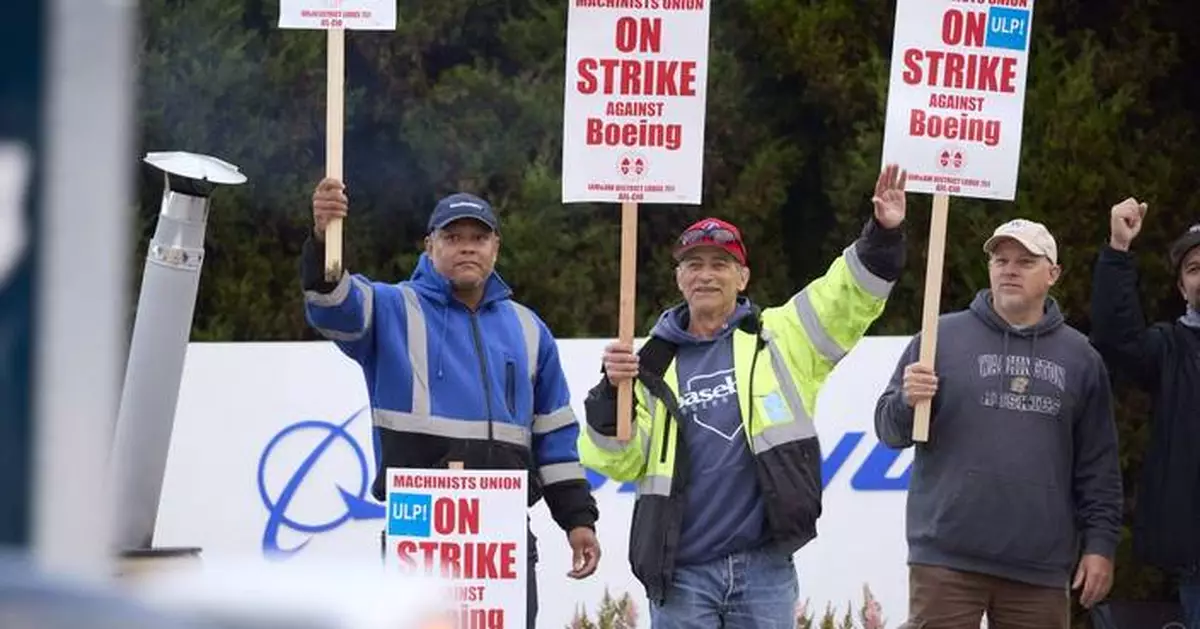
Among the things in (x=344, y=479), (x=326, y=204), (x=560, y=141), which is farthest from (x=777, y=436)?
(x=560, y=141)

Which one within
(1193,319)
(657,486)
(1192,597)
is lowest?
(1192,597)

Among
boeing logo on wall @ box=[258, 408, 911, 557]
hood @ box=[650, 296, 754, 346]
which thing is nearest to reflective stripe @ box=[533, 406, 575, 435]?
hood @ box=[650, 296, 754, 346]

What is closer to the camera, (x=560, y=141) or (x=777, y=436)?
(x=777, y=436)

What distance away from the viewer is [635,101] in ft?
24.5

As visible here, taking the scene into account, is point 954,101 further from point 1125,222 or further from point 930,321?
point 930,321

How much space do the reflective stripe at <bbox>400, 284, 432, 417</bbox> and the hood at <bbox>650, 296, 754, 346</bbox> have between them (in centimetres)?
72

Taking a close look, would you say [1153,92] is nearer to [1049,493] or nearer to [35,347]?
[1049,493]

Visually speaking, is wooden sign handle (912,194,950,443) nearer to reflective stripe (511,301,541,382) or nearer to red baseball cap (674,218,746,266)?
red baseball cap (674,218,746,266)

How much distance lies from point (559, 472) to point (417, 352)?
2.04ft

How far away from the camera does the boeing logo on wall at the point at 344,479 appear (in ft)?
30.1

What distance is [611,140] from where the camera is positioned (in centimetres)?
745

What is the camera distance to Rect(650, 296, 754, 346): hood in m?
7.15

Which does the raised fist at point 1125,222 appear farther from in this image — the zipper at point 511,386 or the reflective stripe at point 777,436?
the zipper at point 511,386

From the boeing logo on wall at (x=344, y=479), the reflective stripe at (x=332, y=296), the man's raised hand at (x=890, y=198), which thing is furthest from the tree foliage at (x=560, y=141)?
the reflective stripe at (x=332, y=296)
